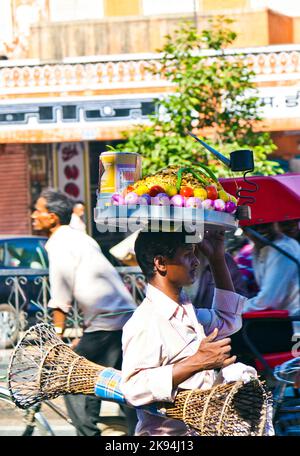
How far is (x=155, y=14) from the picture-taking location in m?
19.4

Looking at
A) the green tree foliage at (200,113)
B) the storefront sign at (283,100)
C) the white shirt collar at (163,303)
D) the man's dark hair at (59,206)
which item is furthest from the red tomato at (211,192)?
the storefront sign at (283,100)

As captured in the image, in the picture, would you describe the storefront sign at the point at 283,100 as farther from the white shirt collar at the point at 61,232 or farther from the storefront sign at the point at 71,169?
the white shirt collar at the point at 61,232

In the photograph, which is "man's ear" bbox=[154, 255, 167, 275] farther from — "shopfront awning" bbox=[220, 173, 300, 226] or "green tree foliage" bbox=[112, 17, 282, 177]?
"green tree foliage" bbox=[112, 17, 282, 177]

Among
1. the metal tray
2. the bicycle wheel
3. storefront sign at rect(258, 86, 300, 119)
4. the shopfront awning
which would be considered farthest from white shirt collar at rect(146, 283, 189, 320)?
storefront sign at rect(258, 86, 300, 119)

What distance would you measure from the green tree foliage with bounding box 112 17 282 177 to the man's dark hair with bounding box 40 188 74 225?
5.16 metres

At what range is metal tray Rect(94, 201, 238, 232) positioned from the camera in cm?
411

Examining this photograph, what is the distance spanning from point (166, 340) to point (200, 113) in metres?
9.70

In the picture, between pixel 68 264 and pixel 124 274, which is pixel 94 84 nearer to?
pixel 124 274

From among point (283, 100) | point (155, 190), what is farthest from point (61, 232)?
point (283, 100)

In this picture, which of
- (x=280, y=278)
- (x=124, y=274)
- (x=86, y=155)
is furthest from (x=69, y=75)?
(x=280, y=278)

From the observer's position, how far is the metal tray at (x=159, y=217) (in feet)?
13.5

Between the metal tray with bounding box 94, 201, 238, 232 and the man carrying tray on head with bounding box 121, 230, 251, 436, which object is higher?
the metal tray with bounding box 94, 201, 238, 232

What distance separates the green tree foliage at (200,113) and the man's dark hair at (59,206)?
5157mm

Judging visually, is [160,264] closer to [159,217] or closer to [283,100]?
[159,217]
